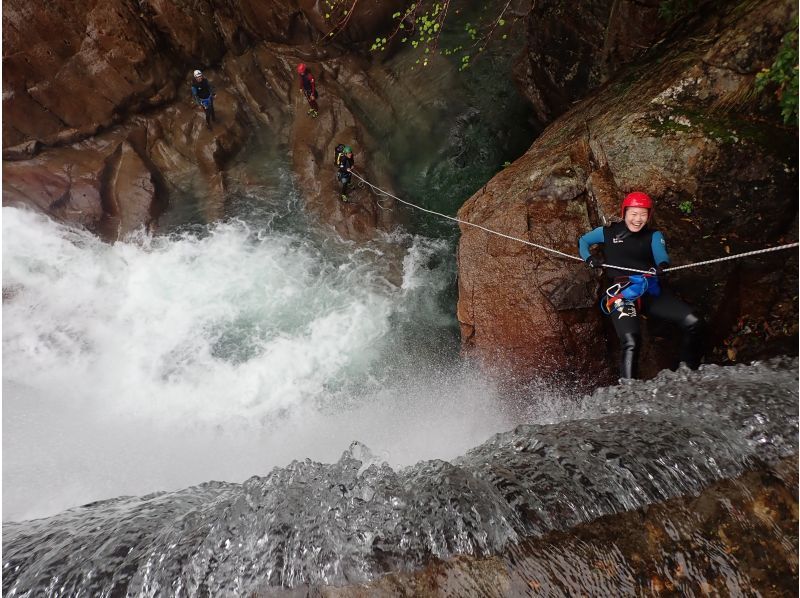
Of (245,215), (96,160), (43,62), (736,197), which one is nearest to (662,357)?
(736,197)

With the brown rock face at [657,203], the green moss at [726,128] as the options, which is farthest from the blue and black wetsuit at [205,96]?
the green moss at [726,128]

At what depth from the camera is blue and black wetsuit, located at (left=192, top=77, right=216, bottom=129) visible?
29.4 feet

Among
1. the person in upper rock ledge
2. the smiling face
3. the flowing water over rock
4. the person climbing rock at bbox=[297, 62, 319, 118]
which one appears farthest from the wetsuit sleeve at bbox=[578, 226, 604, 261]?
the person climbing rock at bbox=[297, 62, 319, 118]

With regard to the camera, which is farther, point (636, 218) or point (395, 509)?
point (636, 218)

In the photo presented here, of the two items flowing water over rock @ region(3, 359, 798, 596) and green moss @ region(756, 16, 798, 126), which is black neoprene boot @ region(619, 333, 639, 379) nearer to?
flowing water over rock @ region(3, 359, 798, 596)

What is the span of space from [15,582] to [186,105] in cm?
977

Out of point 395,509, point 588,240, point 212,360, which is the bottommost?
point 395,509

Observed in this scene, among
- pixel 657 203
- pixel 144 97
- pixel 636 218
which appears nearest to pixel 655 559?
pixel 636 218

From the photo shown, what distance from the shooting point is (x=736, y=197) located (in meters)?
4.82

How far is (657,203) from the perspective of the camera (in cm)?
513

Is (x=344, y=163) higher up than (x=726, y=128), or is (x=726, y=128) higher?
(x=344, y=163)

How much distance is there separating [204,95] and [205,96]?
0.03 m

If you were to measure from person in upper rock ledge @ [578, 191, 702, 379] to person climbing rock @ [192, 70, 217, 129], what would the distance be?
8512mm

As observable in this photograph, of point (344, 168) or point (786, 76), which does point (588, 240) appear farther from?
point (344, 168)
